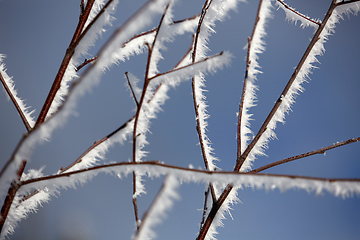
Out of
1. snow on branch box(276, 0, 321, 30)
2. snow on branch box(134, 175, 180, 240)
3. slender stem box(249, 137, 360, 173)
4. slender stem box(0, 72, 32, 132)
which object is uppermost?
snow on branch box(276, 0, 321, 30)

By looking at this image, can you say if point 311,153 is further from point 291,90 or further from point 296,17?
point 296,17

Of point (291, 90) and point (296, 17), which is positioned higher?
point (296, 17)

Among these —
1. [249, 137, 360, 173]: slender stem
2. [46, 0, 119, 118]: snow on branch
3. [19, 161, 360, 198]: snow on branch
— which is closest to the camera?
[19, 161, 360, 198]: snow on branch

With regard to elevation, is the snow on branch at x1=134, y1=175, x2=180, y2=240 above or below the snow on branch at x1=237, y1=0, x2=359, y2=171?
below

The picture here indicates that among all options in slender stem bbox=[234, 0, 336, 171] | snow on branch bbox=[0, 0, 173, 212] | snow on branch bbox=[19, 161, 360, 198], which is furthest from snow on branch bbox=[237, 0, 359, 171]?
snow on branch bbox=[0, 0, 173, 212]

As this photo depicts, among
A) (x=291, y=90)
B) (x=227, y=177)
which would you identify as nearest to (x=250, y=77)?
(x=291, y=90)

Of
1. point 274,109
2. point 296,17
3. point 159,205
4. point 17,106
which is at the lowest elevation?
point 17,106

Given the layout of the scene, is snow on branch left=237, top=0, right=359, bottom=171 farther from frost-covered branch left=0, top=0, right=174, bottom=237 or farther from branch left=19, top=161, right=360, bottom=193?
frost-covered branch left=0, top=0, right=174, bottom=237

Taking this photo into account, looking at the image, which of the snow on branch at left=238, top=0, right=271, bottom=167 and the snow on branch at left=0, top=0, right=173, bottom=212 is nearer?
the snow on branch at left=0, top=0, right=173, bottom=212

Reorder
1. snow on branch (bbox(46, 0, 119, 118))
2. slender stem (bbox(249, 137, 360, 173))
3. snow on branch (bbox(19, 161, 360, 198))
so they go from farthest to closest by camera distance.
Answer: slender stem (bbox(249, 137, 360, 173))
snow on branch (bbox(46, 0, 119, 118))
snow on branch (bbox(19, 161, 360, 198))

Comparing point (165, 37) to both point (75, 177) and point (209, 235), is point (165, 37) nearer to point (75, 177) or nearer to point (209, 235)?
point (75, 177)

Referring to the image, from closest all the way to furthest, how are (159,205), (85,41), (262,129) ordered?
(159,205), (85,41), (262,129)
